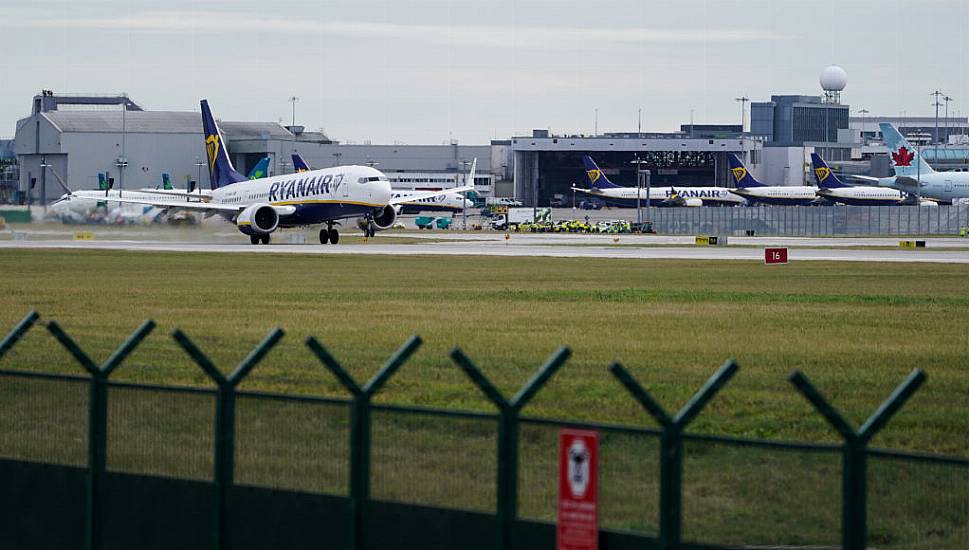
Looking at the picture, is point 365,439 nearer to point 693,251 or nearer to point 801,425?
point 801,425

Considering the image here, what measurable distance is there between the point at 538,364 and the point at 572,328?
288 inches

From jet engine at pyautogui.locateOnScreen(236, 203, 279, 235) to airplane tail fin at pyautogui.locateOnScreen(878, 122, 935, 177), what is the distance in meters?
90.8

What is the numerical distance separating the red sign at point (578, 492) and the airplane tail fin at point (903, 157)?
149 m

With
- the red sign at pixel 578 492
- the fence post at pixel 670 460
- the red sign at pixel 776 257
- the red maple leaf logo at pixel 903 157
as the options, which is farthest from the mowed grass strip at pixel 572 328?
the red maple leaf logo at pixel 903 157

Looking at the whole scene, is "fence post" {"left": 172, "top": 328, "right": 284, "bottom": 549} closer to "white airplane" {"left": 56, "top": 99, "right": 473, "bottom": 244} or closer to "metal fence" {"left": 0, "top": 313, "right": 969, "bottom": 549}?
"metal fence" {"left": 0, "top": 313, "right": 969, "bottom": 549}

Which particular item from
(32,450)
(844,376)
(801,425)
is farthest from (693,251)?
(32,450)

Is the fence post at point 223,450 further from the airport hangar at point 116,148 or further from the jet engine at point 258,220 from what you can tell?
the airport hangar at point 116,148

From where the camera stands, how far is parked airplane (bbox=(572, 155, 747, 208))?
184m

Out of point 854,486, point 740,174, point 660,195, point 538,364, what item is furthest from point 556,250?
point 660,195

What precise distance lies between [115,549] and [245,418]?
1.69m

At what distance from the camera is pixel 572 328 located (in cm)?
3047

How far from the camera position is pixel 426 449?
10.0 m

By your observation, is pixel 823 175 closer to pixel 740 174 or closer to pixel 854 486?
pixel 740 174

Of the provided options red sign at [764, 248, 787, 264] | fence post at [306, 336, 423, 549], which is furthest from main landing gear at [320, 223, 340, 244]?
fence post at [306, 336, 423, 549]
